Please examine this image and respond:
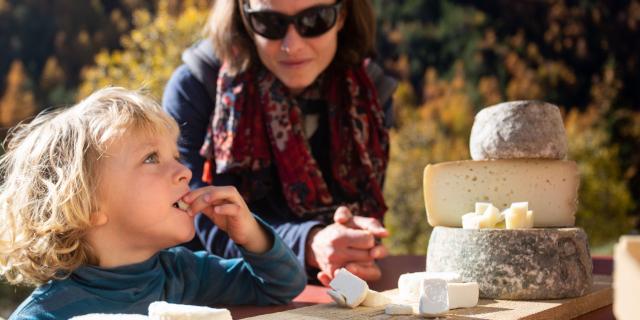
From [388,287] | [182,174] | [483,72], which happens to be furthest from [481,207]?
[483,72]

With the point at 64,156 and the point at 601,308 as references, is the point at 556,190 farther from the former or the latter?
the point at 64,156

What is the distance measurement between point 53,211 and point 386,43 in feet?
→ 19.1

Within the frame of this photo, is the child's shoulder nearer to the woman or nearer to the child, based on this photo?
the child

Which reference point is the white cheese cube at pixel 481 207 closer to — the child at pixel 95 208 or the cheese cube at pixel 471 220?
the cheese cube at pixel 471 220

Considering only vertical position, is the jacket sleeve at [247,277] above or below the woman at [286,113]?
below

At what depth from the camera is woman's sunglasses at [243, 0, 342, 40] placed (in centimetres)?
280

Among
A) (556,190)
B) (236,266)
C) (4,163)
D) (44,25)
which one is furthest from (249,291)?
(44,25)

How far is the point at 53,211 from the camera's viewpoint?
5.99 feet

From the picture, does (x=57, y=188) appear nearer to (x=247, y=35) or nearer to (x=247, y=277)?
(x=247, y=277)

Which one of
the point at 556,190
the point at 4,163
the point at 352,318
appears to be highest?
the point at 4,163

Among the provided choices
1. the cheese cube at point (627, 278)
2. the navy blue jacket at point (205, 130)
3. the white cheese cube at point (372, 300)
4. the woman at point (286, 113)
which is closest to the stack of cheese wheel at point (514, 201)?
the white cheese cube at point (372, 300)

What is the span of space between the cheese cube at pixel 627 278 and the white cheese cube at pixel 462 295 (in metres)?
0.82

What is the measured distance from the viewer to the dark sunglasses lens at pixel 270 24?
2.80 metres

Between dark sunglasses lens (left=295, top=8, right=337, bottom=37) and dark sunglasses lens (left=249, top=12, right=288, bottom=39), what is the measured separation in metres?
0.05
